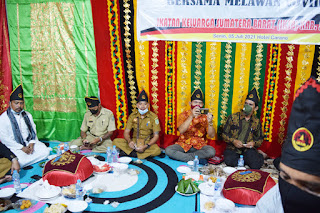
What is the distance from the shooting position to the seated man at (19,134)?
4.22 meters

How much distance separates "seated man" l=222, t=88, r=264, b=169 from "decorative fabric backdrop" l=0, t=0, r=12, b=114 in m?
4.52

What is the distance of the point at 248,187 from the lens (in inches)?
121

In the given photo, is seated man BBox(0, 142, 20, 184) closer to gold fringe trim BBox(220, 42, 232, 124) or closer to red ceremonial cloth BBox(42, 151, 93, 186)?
red ceremonial cloth BBox(42, 151, 93, 186)

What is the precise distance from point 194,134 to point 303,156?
118 inches

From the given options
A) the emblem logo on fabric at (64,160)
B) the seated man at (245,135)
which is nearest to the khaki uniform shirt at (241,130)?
the seated man at (245,135)

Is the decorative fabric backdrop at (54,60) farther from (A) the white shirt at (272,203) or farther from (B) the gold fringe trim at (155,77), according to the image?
(A) the white shirt at (272,203)

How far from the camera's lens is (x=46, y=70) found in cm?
528

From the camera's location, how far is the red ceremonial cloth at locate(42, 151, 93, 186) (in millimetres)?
3447

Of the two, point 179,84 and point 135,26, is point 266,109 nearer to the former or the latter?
point 179,84

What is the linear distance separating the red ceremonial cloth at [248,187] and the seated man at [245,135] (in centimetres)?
97

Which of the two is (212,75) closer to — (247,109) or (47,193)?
(247,109)

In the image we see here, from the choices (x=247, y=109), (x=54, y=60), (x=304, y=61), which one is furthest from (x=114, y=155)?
(x=304, y=61)

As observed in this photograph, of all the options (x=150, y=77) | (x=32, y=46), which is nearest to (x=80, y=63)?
(x=32, y=46)

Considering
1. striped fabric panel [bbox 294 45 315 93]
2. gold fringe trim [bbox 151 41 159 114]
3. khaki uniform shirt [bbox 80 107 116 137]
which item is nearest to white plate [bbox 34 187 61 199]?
khaki uniform shirt [bbox 80 107 116 137]
